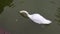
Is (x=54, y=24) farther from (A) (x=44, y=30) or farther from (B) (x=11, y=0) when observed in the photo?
(B) (x=11, y=0)

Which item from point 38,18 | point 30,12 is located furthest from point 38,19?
point 30,12

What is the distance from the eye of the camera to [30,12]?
2895 millimetres

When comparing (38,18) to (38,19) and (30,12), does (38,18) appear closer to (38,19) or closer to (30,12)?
(38,19)

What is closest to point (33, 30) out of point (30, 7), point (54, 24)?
point (54, 24)

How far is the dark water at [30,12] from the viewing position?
2600mm

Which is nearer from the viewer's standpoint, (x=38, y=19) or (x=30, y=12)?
(x=38, y=19)

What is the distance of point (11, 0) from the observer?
10.1 ft

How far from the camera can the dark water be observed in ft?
8.53

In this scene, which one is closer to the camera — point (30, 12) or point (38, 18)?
point (38, 18)

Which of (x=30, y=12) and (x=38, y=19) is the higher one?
(x=30, y=12)

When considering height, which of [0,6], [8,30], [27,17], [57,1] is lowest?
[8,30]

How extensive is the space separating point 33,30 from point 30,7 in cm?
50

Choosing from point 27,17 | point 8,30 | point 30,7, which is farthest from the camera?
point 30,7

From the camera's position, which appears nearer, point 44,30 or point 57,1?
point 44,30
